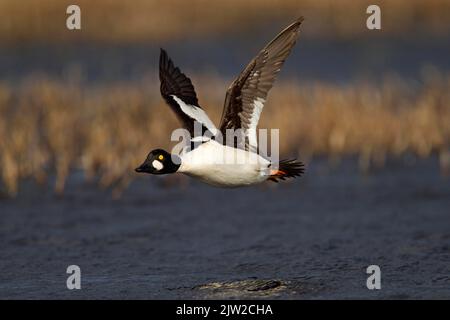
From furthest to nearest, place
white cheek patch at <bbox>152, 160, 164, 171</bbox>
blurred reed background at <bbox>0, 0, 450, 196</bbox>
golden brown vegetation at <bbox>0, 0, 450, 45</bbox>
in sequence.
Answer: golden brown vegetation at <bbox>0, 0, 450, 45</bbox> < blurred reed background at <bbox>0, 0, 450, 196</bbox> < white cheek patch at <bbox>152, 160, 164, 171</bbox>

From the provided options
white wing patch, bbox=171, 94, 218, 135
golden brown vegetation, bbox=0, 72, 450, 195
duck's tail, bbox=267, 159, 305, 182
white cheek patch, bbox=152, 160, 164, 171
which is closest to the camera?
white cheek patch, bbox=152, 160, 164, 171

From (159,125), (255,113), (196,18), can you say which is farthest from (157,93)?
(196,18)

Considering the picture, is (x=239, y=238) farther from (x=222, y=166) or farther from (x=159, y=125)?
(x=159, y=125)

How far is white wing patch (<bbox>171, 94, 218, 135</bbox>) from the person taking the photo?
700cm

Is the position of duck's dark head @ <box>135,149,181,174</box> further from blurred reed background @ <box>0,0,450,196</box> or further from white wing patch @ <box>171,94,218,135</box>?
blurred reed background @ <box>0,0,450,196</box>

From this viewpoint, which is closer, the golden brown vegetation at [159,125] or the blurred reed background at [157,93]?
the golden brown vegetation at [159,125]

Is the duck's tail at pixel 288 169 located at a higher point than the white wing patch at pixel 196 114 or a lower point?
lower

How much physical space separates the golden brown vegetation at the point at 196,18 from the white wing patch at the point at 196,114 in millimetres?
10479

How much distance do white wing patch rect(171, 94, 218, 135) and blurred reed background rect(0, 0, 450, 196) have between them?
2.73 meters

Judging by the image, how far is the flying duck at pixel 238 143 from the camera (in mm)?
6684

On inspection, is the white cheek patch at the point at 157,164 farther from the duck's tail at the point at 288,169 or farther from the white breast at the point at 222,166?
the duck's tail at the point at 288,169

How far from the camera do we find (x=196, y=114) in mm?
7113

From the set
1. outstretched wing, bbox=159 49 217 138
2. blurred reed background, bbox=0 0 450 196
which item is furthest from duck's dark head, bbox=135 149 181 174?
blurred reed background, bbox=0 0 450 196

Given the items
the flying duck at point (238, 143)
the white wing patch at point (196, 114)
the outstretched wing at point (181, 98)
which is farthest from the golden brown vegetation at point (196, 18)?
the flying duck at point (238, 143)
